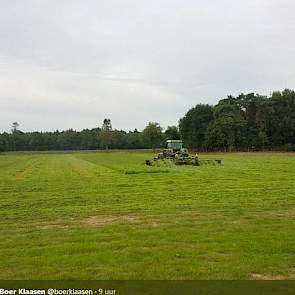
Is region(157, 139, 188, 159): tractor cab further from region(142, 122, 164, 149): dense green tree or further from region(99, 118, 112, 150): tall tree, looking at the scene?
region(99, 118, 112, 150): tall tree

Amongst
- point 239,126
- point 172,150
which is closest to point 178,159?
point 172,150

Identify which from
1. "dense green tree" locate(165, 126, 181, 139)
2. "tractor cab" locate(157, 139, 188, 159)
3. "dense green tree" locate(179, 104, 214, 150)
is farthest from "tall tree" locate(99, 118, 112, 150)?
"tractor cab" locate(157, 139, 188, 159)

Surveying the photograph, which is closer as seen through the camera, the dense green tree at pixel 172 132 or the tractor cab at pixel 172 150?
the tractor cab at pixel 172 150

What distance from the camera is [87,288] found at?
21.8 ft

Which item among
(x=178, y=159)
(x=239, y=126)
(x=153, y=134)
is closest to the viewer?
(x=178, y=159)

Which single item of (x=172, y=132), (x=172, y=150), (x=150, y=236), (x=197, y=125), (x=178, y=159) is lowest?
(x=150, y=236)

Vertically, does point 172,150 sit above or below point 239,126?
below

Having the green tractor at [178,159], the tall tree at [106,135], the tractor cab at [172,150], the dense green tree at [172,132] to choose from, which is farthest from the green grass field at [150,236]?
the tall tree at [106,135]

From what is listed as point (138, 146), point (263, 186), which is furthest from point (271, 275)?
point (138, 146)

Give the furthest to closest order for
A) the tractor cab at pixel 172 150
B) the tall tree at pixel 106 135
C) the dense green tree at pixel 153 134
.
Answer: the tall tree at pixel 106 135 → the dense green tree at pixel 153 134 → the tractor cab at pixel 172 150

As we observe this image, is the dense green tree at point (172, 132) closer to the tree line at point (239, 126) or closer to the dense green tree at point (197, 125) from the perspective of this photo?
the tree line at point (239, 126)

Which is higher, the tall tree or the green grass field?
the tall tree

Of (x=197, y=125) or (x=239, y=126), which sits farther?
(x=197, y=125)

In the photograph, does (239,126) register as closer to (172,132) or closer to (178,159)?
(172,132)
